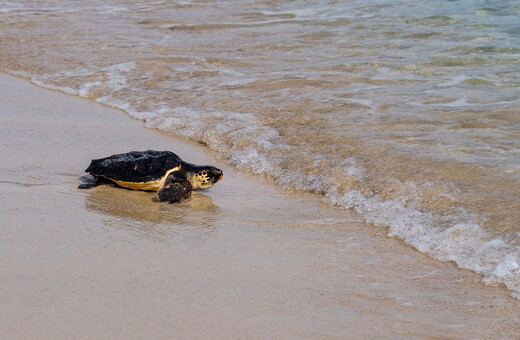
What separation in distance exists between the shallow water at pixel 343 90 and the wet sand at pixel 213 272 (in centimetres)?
37

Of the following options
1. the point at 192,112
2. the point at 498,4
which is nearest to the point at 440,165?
the point at 192,112

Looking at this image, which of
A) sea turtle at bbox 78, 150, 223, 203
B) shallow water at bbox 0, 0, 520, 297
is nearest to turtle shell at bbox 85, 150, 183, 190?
sea turtle at bbox 78, 150, 223, 203

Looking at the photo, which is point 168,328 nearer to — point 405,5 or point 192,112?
point 192,112

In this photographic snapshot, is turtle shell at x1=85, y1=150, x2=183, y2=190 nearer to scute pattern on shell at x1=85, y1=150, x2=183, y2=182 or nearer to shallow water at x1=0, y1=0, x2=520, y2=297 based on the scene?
scute pattern on shell at x1=85, y1=150, x2=183, y2=182

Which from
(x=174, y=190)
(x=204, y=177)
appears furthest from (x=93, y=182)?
(x=204, y=177)

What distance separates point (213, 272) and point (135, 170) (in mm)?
1678

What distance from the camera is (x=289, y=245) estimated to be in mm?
4578

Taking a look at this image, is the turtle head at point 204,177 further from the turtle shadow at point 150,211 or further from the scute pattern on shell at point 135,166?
the scute pattern on shell at point 135,166

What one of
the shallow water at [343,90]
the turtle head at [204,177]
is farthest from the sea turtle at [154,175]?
the shallow water at [343,90]

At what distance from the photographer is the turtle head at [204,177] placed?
5562 mm

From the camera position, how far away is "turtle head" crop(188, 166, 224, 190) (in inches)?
219

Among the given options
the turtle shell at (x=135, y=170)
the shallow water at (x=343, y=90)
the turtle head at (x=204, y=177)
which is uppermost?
the turtle shell at (x=135, y=170)

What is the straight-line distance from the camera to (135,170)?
215 inches

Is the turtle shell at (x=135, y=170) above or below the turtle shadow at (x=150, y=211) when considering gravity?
above
